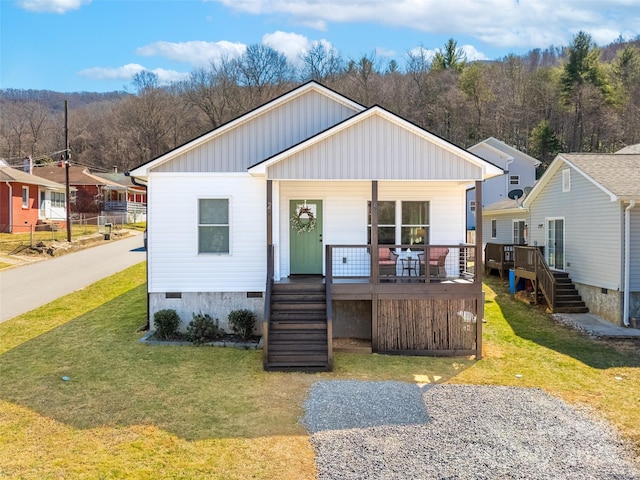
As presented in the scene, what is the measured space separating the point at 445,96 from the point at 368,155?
41.0 metres

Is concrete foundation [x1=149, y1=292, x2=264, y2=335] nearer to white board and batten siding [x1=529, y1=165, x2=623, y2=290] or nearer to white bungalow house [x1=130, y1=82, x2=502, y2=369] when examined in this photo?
white bungalow house [x1=130, y1=82, x2=502, y2=369]

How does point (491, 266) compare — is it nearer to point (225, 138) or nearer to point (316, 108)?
point (316, 108)

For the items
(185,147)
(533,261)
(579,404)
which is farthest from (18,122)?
(579,404)

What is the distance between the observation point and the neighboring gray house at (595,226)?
13.0 m

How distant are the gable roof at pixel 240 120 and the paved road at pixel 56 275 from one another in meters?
6.18

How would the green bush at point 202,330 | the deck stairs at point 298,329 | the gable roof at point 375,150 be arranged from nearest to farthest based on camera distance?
the deck stairs at point 298,329, the gable roof at point 375,150, the green bush at point 202,330

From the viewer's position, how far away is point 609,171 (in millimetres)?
14625

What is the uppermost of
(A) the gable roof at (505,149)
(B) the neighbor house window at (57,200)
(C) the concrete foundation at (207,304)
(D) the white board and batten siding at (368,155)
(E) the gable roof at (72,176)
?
(A) the gable roof at (505,149)

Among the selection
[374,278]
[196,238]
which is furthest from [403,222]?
[196,238]

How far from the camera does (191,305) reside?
11.4 meters

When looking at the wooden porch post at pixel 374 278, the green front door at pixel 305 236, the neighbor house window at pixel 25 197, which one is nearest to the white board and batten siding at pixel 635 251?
the wooden porch post at pixel 374 278

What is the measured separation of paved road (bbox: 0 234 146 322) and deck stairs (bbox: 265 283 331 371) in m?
8.14

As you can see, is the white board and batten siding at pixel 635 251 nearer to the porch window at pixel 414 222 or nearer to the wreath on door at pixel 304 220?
the porch window at pixel 414 222

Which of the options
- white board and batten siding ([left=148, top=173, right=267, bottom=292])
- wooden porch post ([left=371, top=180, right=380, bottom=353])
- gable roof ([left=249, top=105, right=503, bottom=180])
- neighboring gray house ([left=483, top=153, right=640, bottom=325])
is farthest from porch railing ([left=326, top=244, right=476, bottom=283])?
neighboring gray house ([left=483, top=153, right=640, bottom=325])
